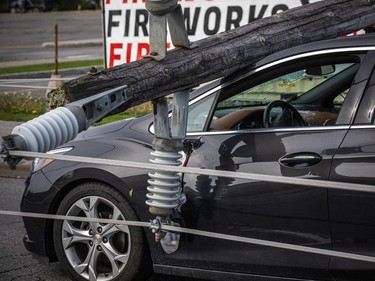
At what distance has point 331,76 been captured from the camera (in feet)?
18.9

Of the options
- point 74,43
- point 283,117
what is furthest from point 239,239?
point 74,43

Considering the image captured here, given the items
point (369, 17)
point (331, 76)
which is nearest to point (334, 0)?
point (369, 17)

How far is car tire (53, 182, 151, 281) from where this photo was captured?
554 cm

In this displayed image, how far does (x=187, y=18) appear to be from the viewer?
12.8m

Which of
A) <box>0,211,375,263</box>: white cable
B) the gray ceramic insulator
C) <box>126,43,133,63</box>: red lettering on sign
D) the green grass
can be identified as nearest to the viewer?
the gray ceramic insulator

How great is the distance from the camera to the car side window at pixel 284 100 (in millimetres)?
5430

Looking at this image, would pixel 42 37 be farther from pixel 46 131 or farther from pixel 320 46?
pixel 46 131

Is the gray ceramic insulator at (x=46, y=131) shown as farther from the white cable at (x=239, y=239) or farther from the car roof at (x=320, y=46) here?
the car roof at (x=320, y=46)

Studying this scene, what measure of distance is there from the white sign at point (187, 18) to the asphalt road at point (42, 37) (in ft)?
28.7

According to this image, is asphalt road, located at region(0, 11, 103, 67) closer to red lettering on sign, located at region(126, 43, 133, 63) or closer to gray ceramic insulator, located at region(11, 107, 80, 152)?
red lettering on sign, located at region(126, 43, 133, 63)

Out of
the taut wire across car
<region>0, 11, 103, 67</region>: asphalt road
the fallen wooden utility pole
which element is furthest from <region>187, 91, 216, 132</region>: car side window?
<region>0, 11, 103, 67</region>: asphalt road

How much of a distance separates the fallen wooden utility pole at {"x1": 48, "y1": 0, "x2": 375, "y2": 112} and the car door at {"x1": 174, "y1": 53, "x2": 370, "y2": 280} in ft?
0.65

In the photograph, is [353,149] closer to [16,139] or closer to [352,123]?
[352,123]

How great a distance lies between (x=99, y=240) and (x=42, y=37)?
28065mm
